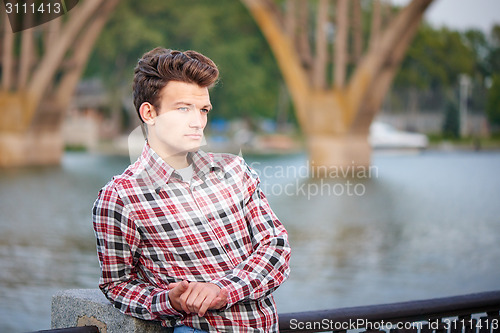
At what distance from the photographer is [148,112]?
162 centimetres

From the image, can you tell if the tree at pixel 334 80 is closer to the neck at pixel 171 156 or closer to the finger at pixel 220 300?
the neck at pixel 171 156

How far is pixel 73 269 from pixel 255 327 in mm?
7078

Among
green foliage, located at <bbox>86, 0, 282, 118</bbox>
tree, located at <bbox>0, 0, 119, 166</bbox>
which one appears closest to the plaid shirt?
tree, located at <bbox>0, 0, 119, 166</bbox>

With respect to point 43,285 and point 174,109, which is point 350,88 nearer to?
point 43,285

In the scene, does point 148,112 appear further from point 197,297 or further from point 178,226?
point 197,297

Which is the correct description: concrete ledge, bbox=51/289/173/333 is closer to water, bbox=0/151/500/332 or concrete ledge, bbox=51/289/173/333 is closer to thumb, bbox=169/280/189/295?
thumb, bbox=169/280/189/295

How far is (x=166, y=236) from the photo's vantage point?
5.19ft

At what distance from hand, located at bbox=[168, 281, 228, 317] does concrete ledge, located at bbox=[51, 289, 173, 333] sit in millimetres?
194

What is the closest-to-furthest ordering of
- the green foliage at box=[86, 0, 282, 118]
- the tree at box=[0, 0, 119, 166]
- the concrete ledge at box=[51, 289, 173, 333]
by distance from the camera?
the concrete ledge at box=[51, 289, 173, 333]
the tree at box=[0, 0, 119, 166]
the green foliage at box=[86, 0, 282, 118]

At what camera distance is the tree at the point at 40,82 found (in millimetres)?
23094

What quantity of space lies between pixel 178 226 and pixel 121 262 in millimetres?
138

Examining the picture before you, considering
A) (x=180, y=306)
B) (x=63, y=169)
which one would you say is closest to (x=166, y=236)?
(x=180, y=306)

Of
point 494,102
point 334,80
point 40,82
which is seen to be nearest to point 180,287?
point 334,80

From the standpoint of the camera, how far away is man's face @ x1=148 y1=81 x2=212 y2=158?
1.59m
